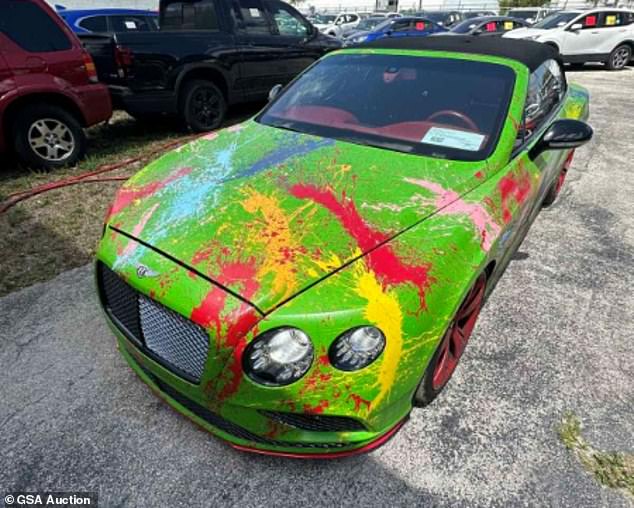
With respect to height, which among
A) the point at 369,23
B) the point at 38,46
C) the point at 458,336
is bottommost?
the point at 458,336

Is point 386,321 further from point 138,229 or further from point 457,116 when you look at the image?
point 457,116

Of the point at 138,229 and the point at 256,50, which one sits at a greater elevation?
the point at 256,50

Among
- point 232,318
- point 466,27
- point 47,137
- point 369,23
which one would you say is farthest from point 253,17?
point 369,23

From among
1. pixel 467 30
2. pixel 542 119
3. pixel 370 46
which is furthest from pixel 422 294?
pixel 467 30

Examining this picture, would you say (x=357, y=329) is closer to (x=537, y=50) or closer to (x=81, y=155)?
(x=537, y=50)

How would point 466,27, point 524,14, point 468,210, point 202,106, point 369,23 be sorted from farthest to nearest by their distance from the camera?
point 524,14 → point 369,23 → point 466,27 → point 202,106 → point 468,210

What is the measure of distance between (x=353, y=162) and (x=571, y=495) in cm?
177

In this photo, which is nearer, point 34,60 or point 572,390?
point 572,390

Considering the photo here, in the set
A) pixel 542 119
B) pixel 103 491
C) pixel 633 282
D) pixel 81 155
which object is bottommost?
pixel 633 282

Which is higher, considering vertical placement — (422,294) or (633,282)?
(422,294)

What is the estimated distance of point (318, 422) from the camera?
1.55 m

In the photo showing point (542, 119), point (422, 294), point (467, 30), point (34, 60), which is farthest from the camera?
point (467, 30)

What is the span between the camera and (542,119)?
2887 mm

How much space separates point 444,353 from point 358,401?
26.2 inches
